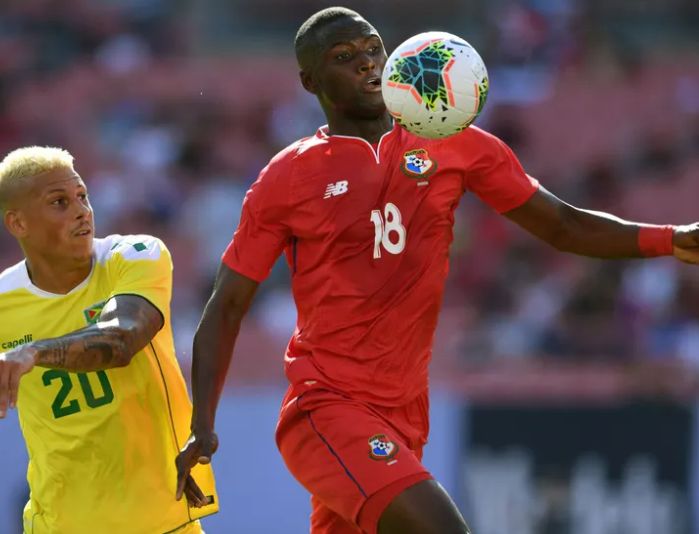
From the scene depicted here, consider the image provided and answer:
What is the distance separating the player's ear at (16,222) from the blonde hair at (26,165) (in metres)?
0.04

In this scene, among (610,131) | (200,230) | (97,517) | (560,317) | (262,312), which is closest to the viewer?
(97,517)

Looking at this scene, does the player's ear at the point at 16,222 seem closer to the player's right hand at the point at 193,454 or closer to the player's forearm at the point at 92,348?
the player's forearm at the point at 92,348

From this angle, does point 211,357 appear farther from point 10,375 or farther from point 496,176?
point 496,176

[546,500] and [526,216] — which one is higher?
[526,216]

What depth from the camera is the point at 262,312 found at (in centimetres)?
1409

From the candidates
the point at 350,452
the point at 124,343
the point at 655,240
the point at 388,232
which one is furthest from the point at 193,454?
the point at 655,240

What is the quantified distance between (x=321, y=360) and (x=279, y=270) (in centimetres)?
838

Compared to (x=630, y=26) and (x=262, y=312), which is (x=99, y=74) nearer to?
(x=262, y=312)

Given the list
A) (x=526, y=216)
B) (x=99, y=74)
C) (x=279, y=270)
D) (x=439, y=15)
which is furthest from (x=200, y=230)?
(x=526, y=216)

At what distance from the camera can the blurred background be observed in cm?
1120

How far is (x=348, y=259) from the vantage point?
19.3 ft

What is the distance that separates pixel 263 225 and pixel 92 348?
3.06 ft

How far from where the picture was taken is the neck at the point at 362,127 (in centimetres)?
604

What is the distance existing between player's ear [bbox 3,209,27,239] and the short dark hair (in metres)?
1.38
